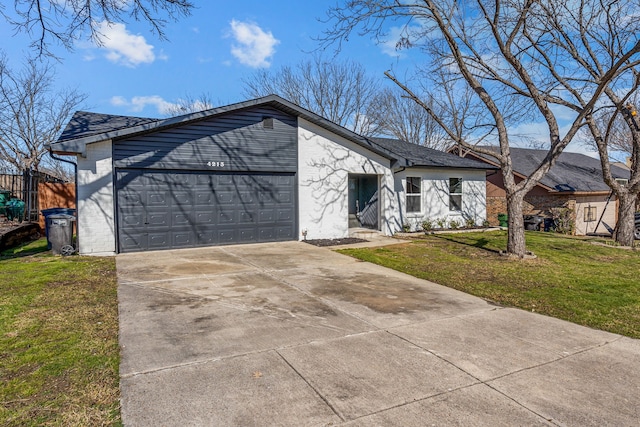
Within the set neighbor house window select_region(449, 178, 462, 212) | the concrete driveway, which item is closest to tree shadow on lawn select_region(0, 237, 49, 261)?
the concrete driveway

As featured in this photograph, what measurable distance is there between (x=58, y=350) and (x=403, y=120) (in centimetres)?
3027

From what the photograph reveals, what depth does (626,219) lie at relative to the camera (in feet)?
41.1

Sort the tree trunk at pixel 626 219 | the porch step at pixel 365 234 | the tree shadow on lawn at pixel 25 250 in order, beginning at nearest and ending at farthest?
the tree shadow on lawn at pixel 25 250, the tree trunk at pixel 626 219, the porch step at pixel 365 234

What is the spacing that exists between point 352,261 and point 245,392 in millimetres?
5935

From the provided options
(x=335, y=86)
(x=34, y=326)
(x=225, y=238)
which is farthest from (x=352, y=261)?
(x=335, y=86)

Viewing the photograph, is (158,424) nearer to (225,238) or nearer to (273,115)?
(225,238)

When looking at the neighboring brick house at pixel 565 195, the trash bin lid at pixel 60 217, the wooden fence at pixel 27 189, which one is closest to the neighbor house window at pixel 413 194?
the neighboring brick house at pixel 565 195

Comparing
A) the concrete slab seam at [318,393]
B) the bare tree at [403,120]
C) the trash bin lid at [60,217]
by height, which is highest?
the bare tree at [403,120]

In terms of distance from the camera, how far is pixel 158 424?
2.46 meters

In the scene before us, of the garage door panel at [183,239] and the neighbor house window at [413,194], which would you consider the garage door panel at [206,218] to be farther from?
the neighbor house window at [413,194]

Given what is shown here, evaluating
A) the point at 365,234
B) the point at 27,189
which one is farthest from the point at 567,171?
the point at 27,189

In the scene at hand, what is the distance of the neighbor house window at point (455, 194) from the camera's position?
51.1 feet

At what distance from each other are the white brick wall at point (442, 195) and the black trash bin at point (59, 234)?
1025cm

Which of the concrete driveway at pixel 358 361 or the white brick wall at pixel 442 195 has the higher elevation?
the white brick wall at pixel 442 195
